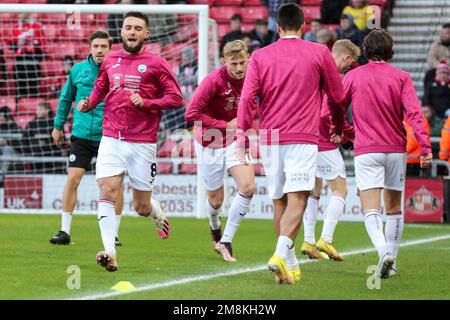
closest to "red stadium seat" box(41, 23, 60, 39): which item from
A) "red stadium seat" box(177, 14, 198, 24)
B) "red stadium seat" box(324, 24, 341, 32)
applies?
"red stadium seat" box(177, 14, 198, 24)

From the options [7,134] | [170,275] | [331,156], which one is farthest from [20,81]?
[170,275]

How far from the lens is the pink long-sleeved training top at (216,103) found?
10.2 metres

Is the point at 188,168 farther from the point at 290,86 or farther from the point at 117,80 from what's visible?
the point at 290,86

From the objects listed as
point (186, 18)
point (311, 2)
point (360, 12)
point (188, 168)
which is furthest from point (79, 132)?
point (311, 2)

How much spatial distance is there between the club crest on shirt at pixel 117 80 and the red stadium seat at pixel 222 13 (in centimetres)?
1300

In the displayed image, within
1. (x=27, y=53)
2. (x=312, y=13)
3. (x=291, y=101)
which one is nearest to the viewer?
(x=291, y=101)

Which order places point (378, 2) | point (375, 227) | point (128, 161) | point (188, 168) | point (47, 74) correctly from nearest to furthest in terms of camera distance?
point (375, 227), point (128, 161), point (188, 168), point (47, 74), point (378, 2)

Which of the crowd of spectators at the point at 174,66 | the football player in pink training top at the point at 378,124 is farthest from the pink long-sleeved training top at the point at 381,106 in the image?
the crowd of spectators at the point at 174,66

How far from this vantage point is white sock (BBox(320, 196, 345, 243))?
34.8 feet

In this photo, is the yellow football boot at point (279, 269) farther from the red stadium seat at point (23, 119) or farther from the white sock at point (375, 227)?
the red stadium seat at point (23, 119)

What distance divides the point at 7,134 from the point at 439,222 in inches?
285

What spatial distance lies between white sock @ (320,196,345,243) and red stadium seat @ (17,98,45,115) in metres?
9.12

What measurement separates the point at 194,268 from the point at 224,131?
1.48 metres

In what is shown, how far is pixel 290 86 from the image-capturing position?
8.22 metres
